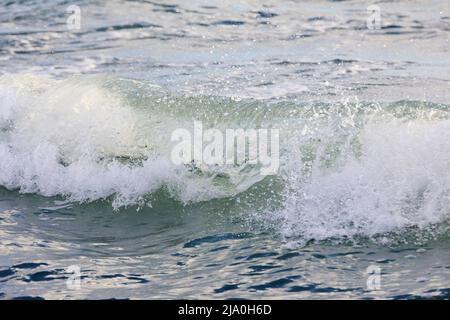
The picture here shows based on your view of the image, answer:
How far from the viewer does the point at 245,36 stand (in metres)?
13.1

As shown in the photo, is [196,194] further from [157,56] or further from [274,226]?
[157,56]

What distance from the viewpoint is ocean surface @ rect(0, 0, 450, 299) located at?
18.3ft

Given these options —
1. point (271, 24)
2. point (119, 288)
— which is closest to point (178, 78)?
point (271, 24)

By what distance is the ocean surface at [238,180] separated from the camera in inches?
220

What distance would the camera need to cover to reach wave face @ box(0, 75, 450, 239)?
20.9 feet

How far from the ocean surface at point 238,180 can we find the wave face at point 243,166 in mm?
16

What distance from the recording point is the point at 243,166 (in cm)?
746

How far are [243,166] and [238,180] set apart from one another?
0.51 feet

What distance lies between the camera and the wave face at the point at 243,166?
20.9ft

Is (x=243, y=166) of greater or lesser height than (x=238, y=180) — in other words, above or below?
above

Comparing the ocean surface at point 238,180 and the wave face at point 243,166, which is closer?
the ocean surface at point 238,180

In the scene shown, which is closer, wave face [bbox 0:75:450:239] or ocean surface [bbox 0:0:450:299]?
ocean surface [bbox 0:0:450:299]

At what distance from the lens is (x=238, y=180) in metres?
7.38

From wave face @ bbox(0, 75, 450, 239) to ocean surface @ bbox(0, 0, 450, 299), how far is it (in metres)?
0.02
